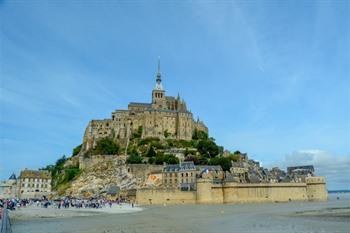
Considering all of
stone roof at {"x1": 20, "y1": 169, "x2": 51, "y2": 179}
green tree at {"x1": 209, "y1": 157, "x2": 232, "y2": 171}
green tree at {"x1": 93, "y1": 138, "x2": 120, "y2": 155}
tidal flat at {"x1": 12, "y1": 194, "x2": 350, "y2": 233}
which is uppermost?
green tree at {"x1": 93, "y1": 138, "x2": 120, "y2": 155}

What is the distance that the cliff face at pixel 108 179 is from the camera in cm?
5703

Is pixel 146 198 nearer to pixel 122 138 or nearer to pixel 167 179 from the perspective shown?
pixel 167 179

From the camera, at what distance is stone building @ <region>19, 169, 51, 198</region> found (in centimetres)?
6324

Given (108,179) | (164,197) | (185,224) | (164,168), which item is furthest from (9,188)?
(185,224)

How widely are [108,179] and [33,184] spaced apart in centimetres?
1496

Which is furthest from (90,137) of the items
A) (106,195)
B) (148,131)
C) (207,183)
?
(207,183)

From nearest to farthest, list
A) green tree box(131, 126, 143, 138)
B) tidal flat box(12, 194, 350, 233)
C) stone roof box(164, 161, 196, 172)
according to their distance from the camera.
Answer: tidal flat box(12, 194, 350, 233) < stone roof box(164, 161, 196, 172) < green tree box(131, 126, 143, 138)

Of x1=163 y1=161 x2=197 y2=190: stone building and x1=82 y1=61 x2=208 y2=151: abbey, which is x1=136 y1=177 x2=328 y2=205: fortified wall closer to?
x1=163 y1=161 x2=197 y2=190: stone building

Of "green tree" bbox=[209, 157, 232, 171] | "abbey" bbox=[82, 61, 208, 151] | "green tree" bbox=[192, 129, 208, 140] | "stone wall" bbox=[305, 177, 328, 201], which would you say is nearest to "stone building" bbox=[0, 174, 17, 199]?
"abbey" bbox=[82, 61, 208, 151]

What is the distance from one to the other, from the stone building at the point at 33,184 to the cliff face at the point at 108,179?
20.2ft

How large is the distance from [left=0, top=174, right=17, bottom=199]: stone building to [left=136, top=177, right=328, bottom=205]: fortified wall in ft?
101

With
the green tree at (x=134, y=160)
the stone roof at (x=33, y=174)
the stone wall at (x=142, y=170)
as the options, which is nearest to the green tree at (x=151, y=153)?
the green tree at (x=134, y=160)

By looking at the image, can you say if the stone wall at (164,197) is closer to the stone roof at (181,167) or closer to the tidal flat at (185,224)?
the stone roof at (181,167)

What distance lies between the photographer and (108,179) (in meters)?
59.5
